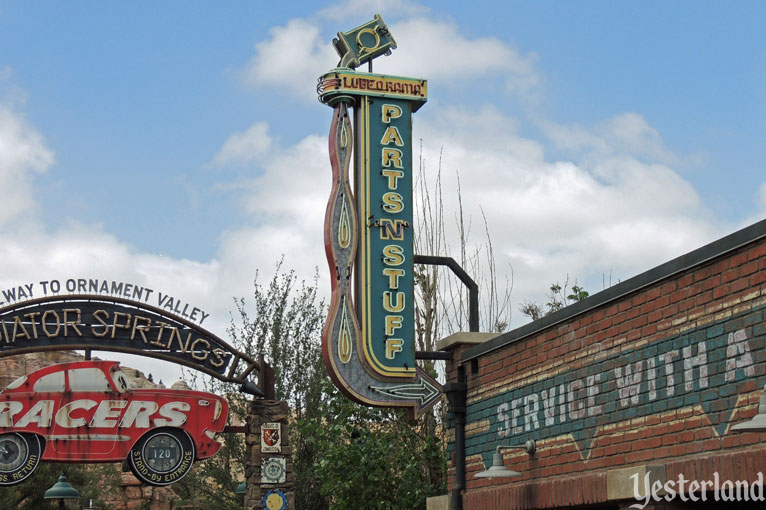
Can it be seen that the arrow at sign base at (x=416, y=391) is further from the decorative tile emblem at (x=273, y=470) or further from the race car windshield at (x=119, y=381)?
the race car windshield at (x=119, y=381)

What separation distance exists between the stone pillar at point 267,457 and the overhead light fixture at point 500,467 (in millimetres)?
10407

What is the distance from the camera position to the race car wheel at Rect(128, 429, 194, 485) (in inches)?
843

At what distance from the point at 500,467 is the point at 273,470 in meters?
11.3

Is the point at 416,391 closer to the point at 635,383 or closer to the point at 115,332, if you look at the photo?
the point at 635,383

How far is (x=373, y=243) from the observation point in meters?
16.1

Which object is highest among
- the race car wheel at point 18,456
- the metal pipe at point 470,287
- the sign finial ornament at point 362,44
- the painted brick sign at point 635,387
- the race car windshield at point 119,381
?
the sign finial ornament at point 362,44

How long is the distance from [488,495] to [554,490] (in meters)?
2.11

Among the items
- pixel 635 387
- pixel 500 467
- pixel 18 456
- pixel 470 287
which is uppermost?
pixel 470 287

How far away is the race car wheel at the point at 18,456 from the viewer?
2089 cm

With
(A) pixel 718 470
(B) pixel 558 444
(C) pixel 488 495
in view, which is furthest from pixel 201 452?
(A) pixel 718 470

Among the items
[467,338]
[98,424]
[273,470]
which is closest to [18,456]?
[98,424]

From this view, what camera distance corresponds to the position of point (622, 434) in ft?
35.4

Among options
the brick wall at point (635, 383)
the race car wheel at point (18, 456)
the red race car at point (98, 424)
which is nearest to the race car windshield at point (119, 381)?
the red race car at point (98, 424)

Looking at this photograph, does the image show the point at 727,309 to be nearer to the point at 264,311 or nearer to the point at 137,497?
the point at 264,311
